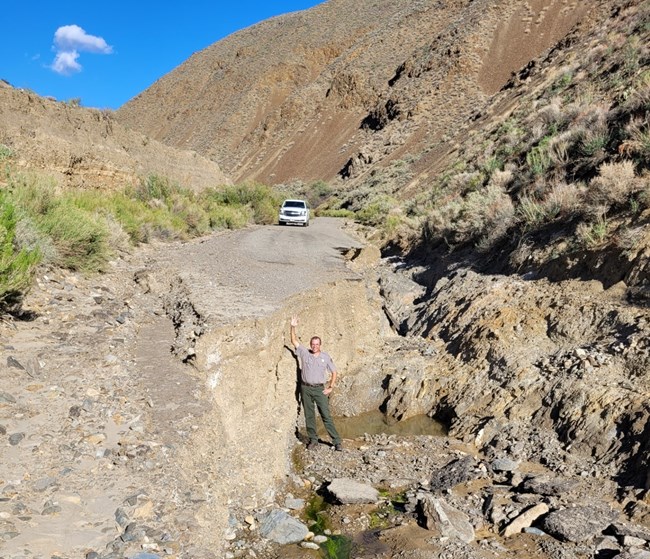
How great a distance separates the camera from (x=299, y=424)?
24.7 feet

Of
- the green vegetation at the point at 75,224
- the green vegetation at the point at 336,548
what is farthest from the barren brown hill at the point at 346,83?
the green vegetation at the point at 336,548

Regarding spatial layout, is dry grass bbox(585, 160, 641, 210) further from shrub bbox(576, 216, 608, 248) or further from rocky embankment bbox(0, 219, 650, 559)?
rocky embankment bbox(0, 219, 650, 559)

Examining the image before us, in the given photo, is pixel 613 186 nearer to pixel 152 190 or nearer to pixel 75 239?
pixel 75 239

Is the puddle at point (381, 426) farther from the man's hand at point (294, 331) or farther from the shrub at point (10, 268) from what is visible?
the shrub at point (10, 268)

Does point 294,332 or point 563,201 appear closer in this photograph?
point 294,332

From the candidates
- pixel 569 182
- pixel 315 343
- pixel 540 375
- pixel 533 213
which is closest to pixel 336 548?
pixel 315 343

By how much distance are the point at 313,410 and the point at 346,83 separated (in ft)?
218

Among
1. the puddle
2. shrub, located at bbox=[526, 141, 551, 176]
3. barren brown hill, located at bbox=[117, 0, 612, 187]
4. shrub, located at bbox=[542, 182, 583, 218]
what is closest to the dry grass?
shrub, located at bbox=[542, 182, 583, 218]

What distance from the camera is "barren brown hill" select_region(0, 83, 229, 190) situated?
17062 millimetres

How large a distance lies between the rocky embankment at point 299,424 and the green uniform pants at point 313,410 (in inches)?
8.4

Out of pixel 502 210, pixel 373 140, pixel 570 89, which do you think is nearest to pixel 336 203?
pixel 373 140

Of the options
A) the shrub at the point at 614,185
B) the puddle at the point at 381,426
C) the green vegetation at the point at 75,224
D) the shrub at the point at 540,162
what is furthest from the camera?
the shrub at the point at 540,162

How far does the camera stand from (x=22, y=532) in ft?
10.8

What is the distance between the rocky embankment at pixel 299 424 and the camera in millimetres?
4035
